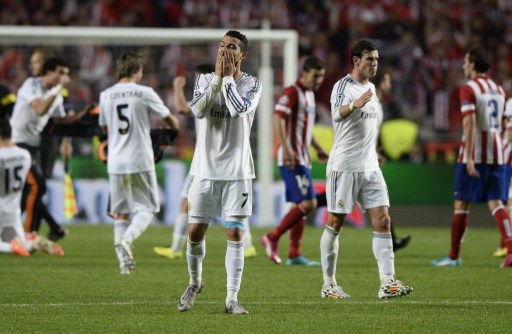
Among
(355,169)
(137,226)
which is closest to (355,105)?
(355,169)

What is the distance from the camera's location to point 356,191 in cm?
884

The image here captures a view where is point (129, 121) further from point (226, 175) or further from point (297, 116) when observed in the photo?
point (226, 175)

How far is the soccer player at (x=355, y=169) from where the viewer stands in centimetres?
868

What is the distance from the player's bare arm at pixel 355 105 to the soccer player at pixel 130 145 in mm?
2684

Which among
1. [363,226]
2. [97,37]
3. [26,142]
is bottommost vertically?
[363,226]

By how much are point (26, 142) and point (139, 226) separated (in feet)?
9.73

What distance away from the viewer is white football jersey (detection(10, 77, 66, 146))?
41.8ft

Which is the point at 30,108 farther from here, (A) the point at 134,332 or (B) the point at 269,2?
(B) the point at 269,2

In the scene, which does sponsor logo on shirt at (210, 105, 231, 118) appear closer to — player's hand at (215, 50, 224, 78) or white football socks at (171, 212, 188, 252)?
player's hand at (215, 50, 224, 78)

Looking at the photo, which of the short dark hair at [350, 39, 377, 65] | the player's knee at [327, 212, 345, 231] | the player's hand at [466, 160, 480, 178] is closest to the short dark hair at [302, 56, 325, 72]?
the player's hand at [466, 160, 480, 178]

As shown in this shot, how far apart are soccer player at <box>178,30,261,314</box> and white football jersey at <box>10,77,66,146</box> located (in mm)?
5278

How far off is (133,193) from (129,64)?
1.26m

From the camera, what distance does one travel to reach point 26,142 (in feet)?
42.7

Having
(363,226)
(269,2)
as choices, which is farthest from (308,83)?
(269,2)
